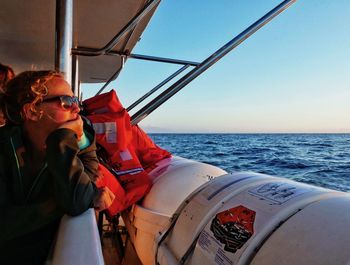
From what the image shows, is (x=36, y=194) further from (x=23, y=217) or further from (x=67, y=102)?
(x=67, y=102)

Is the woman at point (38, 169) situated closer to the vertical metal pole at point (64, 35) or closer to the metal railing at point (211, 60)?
the vertical metal pole at point (64, 35)

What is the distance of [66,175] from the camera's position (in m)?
0.98

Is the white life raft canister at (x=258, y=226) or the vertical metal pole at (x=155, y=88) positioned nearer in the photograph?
the white life raft canister at (x=258, y=226)

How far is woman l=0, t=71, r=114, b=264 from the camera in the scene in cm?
98

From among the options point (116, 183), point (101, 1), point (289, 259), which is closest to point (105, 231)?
point (116, 183)

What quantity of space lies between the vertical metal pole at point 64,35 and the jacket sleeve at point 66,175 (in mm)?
619

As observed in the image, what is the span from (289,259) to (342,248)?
4.5 inches

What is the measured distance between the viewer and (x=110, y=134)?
6.37 ft

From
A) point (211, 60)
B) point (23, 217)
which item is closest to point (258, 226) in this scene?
point (23, 217)

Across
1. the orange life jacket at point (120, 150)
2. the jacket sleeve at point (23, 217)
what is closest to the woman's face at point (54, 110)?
the jacket sleeve at point (23, 217)

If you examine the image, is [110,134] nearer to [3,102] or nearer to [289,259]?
[3,102]

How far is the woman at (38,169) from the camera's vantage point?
98 centimetres

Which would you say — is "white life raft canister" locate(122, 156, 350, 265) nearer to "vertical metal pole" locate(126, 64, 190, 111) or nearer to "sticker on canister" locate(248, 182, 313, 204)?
"sticker on canister" locate(248, 182, 313, 204)

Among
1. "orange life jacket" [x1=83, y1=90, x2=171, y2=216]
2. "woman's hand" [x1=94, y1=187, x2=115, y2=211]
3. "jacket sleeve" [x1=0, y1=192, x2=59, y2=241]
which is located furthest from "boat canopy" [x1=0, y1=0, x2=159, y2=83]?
"jacket sleeve" [x1=0, y1=192, x2=59, y2=241]
